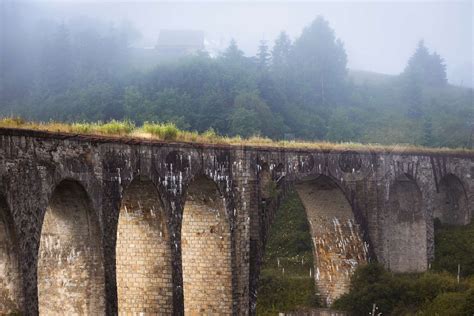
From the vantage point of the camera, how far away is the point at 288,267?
3875cm

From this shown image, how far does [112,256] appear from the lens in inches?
727

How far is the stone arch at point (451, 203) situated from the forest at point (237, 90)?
15.7 meters

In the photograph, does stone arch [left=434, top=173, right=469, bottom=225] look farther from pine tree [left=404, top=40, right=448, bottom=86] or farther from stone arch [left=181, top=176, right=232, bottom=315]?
pine tree [left=404, top=40, right=448, bottom=86]

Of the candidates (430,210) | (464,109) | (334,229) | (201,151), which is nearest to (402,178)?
(430,210)

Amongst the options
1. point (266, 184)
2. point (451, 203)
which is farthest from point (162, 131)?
point (451, 203)

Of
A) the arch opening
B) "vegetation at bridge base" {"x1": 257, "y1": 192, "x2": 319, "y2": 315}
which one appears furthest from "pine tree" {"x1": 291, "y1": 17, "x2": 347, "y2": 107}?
the arch opening

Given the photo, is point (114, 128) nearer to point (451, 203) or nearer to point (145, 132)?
point (145, 132)

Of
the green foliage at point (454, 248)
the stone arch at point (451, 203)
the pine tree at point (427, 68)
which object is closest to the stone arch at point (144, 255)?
the green foliage at point (454, 248)

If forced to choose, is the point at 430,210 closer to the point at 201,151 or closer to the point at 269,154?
the point at 269,154

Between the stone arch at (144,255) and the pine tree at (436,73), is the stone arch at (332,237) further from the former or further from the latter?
the pine tree at (436,73)

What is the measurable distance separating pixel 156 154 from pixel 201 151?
2344 millimetres

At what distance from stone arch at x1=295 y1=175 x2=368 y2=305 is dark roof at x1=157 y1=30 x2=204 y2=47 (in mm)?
67857

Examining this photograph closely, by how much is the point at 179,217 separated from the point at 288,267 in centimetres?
1809

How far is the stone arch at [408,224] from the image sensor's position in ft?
110
